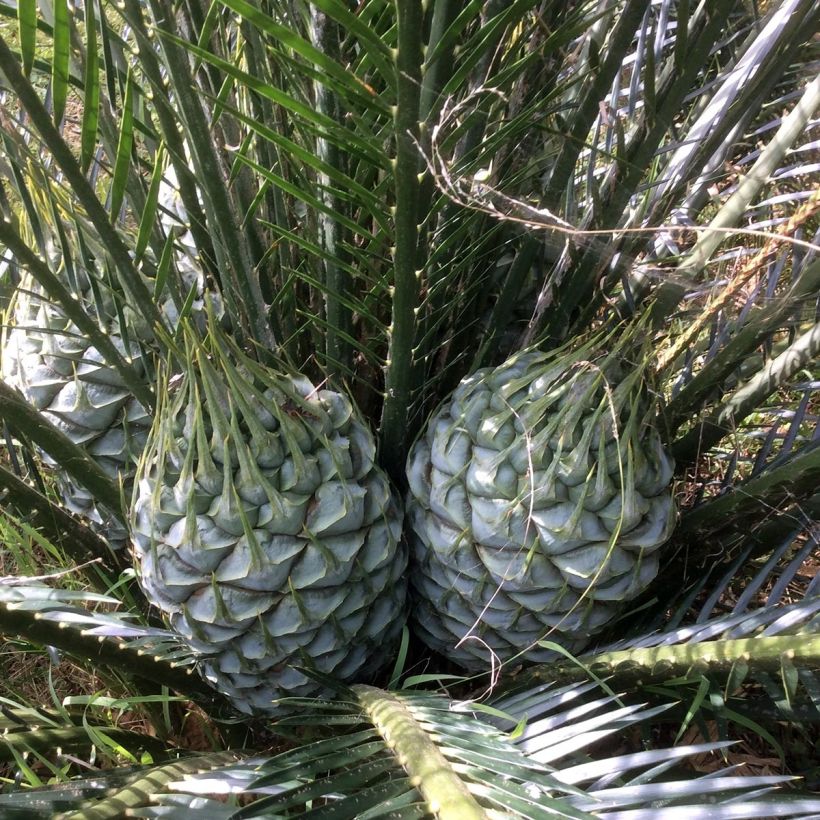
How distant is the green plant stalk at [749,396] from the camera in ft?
2.28

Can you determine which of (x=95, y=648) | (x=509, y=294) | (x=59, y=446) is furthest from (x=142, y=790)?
(x=509, y=294)

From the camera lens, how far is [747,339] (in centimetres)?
70

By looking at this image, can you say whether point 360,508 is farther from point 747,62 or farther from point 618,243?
point 747,62

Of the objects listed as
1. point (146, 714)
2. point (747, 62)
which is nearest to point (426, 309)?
point (747, 62)

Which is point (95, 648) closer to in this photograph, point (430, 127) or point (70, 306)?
point (70, 306)

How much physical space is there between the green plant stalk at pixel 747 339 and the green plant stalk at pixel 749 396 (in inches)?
1.0

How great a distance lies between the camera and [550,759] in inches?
21.1

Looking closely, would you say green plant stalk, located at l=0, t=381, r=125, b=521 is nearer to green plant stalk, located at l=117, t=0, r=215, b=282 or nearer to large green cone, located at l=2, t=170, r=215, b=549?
large green cone, located at l=2, t=170, r=215, b=549

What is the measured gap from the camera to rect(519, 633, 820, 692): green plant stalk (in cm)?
53

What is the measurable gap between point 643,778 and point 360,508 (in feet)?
0.93

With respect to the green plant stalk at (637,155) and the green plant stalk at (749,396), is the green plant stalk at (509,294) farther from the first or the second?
the green plant stalk at (749,396)

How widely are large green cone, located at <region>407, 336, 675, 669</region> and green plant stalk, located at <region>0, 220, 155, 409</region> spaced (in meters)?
0.26

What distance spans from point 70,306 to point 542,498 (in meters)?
0.41

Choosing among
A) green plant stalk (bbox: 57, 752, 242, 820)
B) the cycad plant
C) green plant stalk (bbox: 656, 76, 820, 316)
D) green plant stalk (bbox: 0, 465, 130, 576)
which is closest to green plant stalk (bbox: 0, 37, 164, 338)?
the cycad plant
